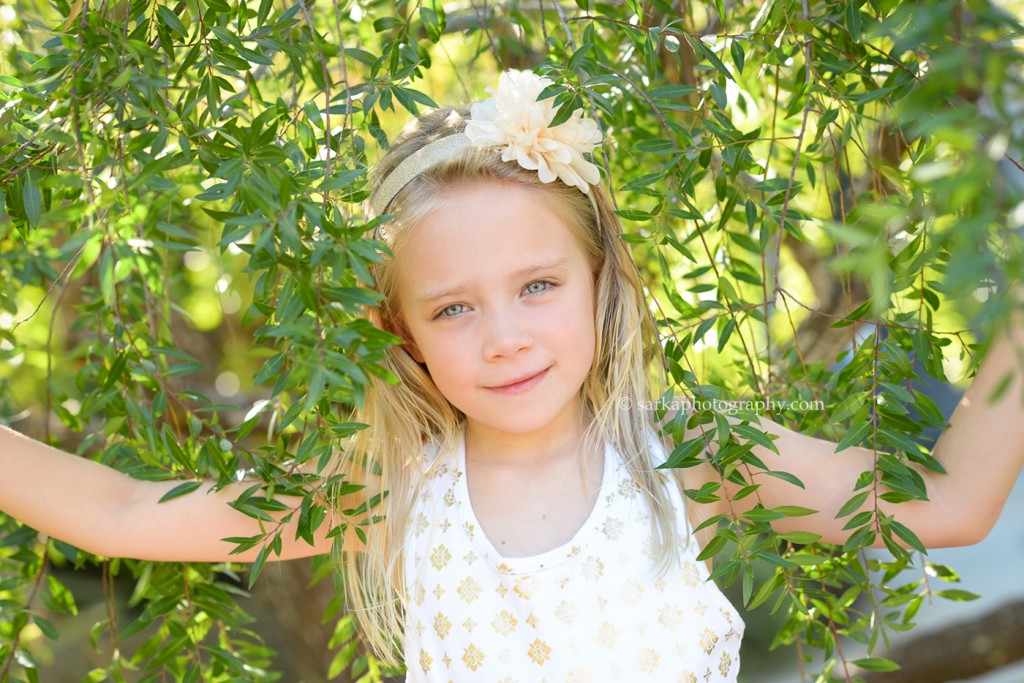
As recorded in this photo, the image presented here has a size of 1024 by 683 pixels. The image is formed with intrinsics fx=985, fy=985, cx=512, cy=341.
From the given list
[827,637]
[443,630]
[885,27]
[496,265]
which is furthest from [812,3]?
[443,630]

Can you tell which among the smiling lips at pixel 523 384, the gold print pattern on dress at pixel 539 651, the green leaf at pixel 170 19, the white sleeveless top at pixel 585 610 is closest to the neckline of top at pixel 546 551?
the white sleeveless top at pixel 585 610

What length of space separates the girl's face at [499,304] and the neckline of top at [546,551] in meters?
0.16

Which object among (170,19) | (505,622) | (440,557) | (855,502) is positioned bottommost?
(505,622)

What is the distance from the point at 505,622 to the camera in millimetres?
1737

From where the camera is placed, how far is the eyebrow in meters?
1.63

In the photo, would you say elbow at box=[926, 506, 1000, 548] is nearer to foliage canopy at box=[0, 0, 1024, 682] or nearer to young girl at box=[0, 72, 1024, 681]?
young girl at box=[0, 72, 1024, 681]

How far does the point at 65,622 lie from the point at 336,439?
4.01m

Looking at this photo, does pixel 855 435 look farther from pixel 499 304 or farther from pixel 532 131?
pixel 532 131

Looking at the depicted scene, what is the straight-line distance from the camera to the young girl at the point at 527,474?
1.64 metres

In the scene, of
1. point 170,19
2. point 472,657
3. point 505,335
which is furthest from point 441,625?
point 170,19

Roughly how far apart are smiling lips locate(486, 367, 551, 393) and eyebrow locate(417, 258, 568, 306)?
168mm

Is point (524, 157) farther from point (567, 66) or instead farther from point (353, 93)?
point (353, 93)

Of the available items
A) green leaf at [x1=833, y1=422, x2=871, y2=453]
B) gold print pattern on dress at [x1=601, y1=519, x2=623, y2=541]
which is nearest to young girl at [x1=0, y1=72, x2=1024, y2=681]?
gold print pattern on dress at [x1=601, y1=519, x2=623, y2=541]

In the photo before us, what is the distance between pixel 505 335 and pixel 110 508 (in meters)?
0.76
